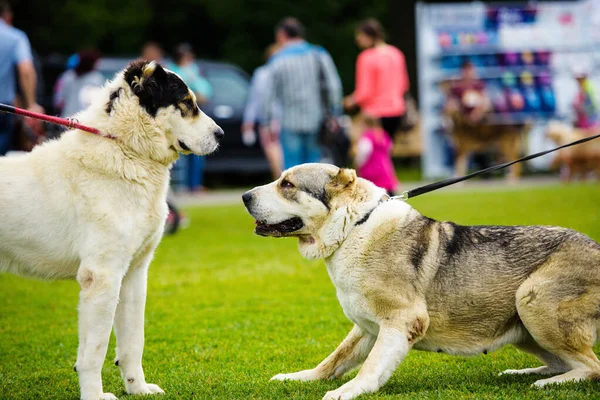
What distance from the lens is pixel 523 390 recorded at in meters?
4.68

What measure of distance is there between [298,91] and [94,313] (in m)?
7.46

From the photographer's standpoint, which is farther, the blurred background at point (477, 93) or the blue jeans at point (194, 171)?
the blurred background at point (477, 93)

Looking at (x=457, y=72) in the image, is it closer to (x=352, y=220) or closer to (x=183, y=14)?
(x=183, y=14)

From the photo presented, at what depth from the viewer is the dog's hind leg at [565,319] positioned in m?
4.63

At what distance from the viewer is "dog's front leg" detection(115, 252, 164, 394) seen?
4910 mm

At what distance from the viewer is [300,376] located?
5.13 m

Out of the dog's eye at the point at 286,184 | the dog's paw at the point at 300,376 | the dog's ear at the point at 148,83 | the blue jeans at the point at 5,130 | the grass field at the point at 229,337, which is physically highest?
the dog's ear at the point at 148,83

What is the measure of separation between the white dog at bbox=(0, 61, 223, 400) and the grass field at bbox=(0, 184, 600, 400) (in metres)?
0.51

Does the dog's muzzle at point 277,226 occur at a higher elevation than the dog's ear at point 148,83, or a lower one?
lower

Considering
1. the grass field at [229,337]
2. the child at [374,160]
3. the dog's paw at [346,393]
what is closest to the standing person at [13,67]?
the grass field at [229,337]

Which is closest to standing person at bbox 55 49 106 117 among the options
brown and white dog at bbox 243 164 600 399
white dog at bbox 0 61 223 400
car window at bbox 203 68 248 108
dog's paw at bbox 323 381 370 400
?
white dog at bbox 0 61 223 400

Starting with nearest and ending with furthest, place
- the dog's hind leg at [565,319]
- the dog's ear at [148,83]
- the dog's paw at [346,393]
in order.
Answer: the dog's paw at [346,393], the dog's hind leg at [565,319], the dog's ear at [148,83]

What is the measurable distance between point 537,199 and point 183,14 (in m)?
21.3

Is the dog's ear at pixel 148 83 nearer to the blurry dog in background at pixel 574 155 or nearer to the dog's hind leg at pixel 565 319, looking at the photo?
the dog's hind leg at pixel 565 319
